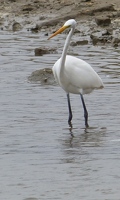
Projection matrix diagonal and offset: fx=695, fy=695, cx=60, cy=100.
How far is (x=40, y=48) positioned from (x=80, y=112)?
5136mm

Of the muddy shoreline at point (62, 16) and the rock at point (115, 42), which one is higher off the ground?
the muddy shoreline at point (62, 16)

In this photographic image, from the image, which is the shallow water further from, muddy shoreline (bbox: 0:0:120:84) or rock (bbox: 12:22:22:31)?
rock (bbox: 12:22:22:31)

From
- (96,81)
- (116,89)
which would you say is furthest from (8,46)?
(96,81)

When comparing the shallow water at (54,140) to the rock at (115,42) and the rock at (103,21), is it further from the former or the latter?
the rock at (103,21)

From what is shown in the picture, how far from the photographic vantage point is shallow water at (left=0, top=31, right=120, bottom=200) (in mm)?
6891

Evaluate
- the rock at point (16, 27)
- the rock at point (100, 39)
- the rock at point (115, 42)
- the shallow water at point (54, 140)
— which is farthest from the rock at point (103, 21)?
the shallow water at point (54, 140)

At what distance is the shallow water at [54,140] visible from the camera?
689cm

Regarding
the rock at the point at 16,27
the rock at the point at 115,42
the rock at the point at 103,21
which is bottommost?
the rock at the point at 115,42

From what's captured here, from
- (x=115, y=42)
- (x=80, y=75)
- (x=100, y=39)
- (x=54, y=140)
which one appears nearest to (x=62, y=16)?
(x=100, y=39)

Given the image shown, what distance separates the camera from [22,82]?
12688 millimetres

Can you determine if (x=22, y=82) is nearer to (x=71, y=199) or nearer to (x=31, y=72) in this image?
Result: (x=31, y=72)

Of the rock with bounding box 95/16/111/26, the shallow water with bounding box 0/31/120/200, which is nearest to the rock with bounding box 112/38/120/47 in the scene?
the rock with bounding box 95/16/111/26

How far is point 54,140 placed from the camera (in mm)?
8914

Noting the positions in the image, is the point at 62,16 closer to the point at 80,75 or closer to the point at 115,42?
the point at 115,42
